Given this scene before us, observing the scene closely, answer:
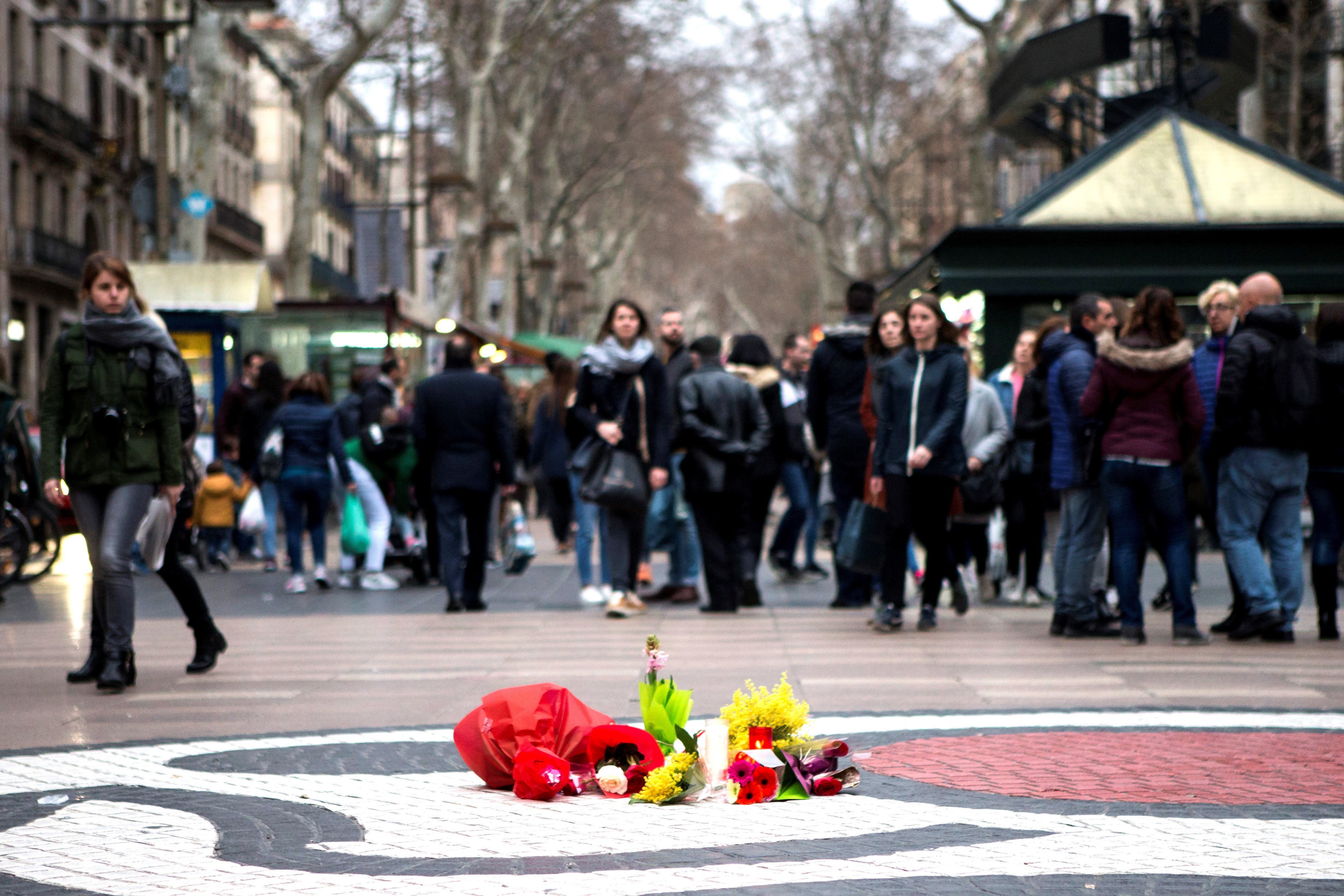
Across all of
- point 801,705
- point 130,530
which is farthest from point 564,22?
A: point 801,705

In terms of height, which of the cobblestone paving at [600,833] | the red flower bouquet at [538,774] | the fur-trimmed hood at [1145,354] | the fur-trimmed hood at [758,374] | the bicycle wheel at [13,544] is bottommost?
the cobblestone paving at [600,833]

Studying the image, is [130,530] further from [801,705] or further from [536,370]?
[536,370]

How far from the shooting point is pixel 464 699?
A: 8.06m

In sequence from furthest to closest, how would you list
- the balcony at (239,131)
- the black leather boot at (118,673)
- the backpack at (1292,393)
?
the balcony at (239,131) → the backpack at (1292,393) → the black leather boot at (118,673)

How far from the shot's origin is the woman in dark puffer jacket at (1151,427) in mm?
9703

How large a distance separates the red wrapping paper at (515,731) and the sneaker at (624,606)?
5606 millimetres

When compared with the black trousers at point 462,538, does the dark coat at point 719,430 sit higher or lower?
higher

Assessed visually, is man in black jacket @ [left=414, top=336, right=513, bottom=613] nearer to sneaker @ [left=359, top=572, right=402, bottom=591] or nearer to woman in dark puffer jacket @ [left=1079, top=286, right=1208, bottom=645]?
sneaker @ [left=359, top=572, right=402, bottom=591]

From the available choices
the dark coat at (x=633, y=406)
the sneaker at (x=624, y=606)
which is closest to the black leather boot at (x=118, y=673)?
the sneaker at (x=624, y=606)

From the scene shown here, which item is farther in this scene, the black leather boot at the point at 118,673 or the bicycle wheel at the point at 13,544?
the bicycle wheel at the point at 13,544

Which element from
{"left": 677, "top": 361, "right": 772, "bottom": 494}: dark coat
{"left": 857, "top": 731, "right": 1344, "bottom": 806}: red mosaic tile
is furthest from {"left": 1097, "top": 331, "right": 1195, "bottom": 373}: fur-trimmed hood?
{"left": 857, "top": 731, "right": 1344, "bottom": 806}: red mosaic tile

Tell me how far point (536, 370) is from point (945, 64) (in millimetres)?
11877

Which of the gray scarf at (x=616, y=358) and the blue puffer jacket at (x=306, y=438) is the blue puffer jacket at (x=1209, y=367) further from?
the blue puffer jacket at (x=306, y=438)

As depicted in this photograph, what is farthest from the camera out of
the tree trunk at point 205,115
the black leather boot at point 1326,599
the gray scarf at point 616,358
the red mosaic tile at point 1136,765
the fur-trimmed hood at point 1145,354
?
the tree trunk at point 205,115
